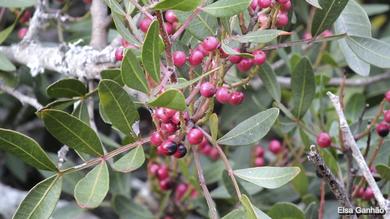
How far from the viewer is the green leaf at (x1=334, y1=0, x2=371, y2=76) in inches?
52.8

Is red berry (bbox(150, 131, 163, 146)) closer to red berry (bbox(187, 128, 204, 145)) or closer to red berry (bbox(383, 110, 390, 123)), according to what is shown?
red berry (bbox(187, 128, 204, 145))

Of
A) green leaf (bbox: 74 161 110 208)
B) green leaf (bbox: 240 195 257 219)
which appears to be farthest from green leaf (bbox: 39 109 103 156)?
green leaf (bbox: 240 195 257 219)

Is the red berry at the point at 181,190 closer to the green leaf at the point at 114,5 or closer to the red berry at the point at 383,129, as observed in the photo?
the red berry at the point at 383,129

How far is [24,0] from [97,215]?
854 mm

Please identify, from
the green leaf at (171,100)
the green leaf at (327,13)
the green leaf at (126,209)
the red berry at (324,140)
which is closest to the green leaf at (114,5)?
the green leaf at (171,100)

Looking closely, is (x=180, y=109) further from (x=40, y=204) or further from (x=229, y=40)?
(x=40, y=204)

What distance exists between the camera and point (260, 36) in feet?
3.59

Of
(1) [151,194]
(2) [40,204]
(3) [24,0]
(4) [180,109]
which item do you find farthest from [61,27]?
(4) [180,109]

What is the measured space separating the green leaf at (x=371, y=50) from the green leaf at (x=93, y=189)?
54 cm

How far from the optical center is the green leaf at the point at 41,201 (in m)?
1.11

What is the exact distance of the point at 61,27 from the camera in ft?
5.87

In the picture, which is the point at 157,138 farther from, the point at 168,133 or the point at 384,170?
the point at 384,170

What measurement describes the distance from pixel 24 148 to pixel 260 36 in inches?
17.4

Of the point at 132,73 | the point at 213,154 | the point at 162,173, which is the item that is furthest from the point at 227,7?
the point at 213,154
